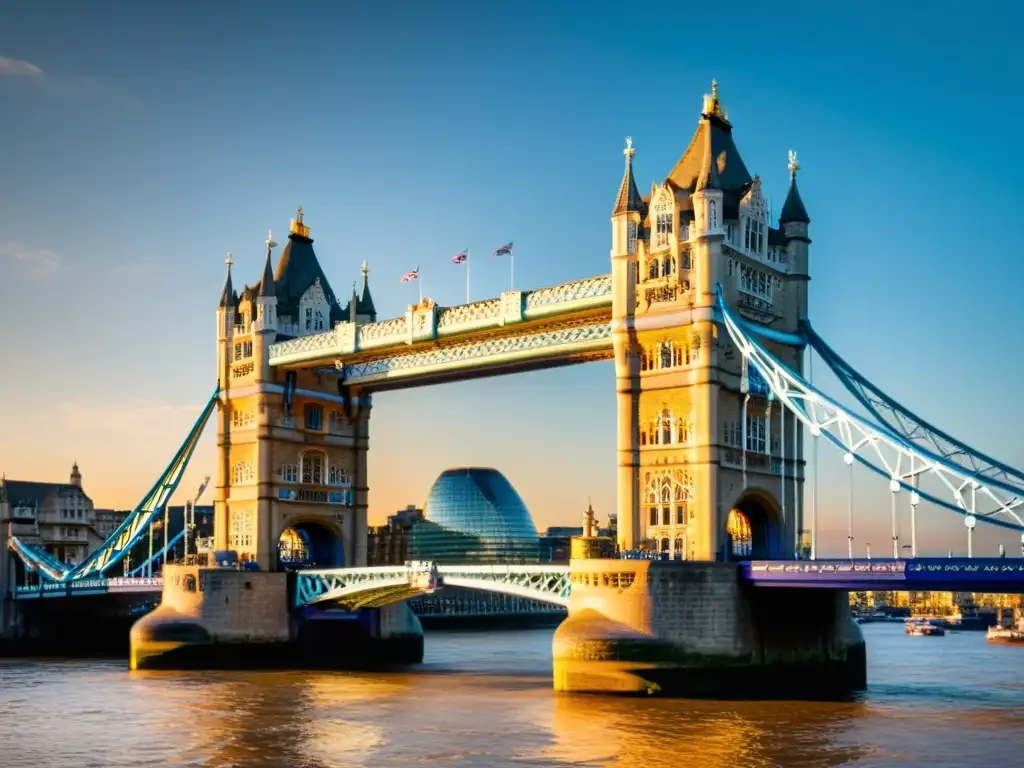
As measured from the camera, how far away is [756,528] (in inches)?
2564

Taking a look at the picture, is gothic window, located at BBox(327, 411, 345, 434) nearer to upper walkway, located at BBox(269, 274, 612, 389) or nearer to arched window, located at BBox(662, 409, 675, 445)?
upper walkway, located at BBox(269, 274, 612, 389)

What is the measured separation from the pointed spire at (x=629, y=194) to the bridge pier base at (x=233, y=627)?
29.7m

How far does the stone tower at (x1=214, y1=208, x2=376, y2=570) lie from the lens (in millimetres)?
81562

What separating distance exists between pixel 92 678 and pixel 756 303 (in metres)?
39.1

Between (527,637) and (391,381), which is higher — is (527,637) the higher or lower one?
the lower one

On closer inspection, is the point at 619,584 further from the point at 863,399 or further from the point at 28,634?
the point at 28,634

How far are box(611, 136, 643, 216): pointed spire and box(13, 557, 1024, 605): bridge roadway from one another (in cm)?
1627

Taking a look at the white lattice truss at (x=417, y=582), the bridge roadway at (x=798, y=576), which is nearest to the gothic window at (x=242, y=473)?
the white lattice truss at (x=417, y=582)

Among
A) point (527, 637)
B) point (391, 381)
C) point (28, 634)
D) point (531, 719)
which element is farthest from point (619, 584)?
point (527, 637)

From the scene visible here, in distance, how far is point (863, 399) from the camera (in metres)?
62.0

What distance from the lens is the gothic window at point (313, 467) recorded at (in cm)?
8356

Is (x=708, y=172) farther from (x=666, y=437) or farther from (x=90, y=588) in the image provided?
(x=90, y=588)

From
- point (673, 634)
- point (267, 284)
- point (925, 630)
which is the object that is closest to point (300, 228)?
point (267, 284)

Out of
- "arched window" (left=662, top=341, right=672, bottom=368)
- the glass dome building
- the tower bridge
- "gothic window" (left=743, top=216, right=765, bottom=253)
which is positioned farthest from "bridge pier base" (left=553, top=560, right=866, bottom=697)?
the glass dome building
